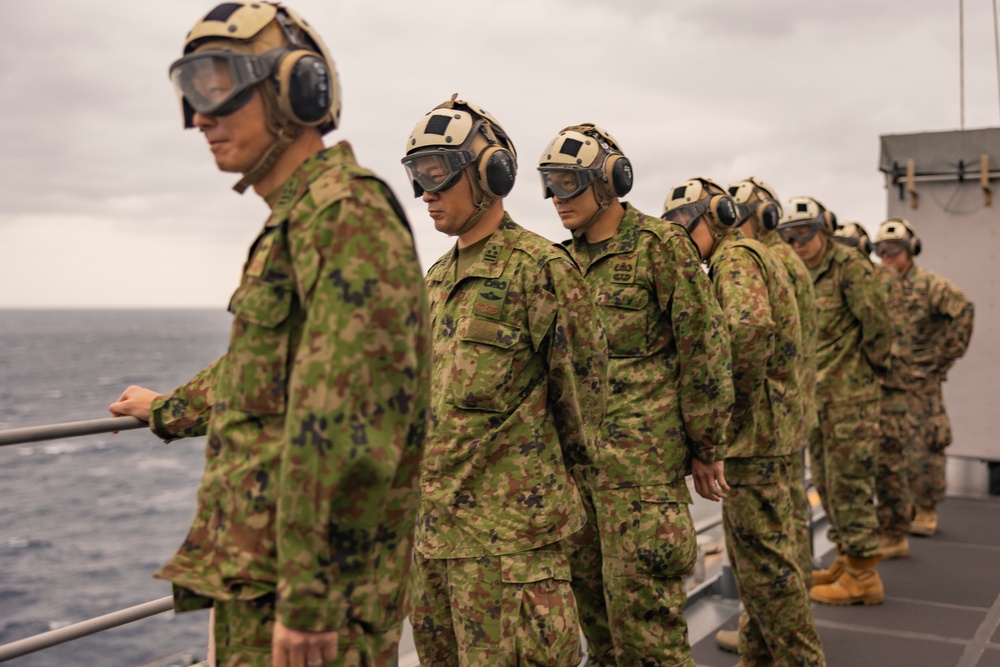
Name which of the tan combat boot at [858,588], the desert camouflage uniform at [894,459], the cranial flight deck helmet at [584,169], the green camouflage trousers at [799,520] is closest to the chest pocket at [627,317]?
the cranial flight deck helmet at [584,169]

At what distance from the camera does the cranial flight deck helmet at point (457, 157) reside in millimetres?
3086

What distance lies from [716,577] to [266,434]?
15.0 feet

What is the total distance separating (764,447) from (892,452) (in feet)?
9.93

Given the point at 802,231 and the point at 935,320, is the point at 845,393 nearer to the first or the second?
the point at 802,231

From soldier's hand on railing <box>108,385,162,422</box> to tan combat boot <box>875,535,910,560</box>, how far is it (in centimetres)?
583

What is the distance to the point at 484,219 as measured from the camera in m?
3.21

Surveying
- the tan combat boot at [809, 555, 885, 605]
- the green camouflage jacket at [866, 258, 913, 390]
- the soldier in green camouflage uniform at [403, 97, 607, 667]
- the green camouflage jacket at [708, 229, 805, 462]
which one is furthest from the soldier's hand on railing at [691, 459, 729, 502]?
the green camouflage jacket at [866, 258, 913, 390]

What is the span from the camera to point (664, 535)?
141 inches

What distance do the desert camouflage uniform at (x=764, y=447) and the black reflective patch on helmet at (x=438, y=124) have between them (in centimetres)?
157

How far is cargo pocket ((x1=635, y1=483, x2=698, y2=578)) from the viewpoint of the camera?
357cm

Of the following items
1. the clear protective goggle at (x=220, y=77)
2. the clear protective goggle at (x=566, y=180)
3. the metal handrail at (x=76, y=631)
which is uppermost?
the clear protective goggle at (x=566, y=180)

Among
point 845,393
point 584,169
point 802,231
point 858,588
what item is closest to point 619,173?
point 584,169

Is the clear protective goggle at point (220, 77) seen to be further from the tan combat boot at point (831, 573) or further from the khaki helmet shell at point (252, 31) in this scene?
the tan combat boot at point (831, 573)

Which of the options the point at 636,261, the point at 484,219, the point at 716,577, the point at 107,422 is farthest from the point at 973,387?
the point at 107,422
